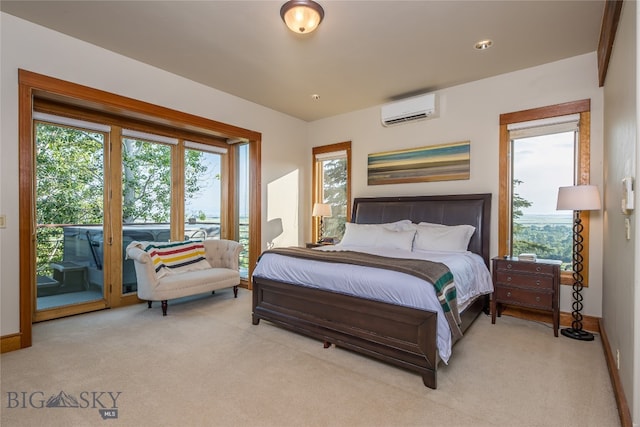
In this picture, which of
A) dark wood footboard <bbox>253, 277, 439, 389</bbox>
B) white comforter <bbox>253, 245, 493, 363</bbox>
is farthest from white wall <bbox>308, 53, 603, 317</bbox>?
dark wood footboard <bbox>253, 277, 439, 389</bbox>

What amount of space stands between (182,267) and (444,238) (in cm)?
333

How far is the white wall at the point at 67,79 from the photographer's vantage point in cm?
271

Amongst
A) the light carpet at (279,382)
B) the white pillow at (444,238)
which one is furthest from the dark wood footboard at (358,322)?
the white pillow at (444,238)

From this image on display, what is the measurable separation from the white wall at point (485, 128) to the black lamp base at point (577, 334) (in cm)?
30

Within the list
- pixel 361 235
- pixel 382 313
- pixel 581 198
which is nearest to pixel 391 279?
pixel 382 313

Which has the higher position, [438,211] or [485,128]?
[485,128]

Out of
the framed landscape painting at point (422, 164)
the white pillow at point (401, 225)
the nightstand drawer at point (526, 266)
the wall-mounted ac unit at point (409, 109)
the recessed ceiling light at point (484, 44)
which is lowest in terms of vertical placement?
the nightstand drawer at point (526, 266)

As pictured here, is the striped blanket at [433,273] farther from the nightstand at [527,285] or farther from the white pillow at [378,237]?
the nightstand at [527,285]

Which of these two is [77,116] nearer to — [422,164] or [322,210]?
[322,210]

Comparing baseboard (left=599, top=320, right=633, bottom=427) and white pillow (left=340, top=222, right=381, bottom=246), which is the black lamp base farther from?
white pillow (left=340, top=222, right=381, bottom=246)

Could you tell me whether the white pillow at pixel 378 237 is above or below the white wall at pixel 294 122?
below

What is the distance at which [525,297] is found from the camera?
3.23 m

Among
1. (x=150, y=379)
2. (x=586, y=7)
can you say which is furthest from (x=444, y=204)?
(x=150, y=379)

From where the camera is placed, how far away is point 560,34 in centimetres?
293
